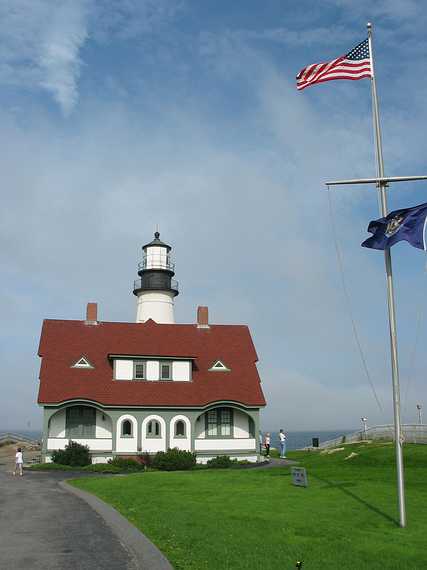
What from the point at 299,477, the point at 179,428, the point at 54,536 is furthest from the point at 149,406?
the point at 54,536

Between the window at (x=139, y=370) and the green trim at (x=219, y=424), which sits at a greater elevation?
the window at (x=139, y=370)

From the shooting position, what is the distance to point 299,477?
2086cm

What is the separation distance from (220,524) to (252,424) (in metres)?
23.7

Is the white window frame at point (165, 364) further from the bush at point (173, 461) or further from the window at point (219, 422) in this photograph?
the bush at point (173, 461)

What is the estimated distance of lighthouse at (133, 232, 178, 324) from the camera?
45.1 m

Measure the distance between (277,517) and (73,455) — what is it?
20.5 meters

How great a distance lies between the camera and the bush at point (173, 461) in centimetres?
3225

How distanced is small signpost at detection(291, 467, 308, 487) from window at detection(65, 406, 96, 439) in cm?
1766

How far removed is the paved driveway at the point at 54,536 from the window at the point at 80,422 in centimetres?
1459

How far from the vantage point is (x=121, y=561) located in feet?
35.8

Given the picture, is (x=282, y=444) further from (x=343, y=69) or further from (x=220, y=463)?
(x=343, y=69)

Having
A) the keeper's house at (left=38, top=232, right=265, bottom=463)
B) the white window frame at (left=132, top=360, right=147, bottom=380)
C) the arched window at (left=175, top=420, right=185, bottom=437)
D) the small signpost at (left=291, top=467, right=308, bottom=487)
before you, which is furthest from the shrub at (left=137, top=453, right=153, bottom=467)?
the small signpost at (left=291, top=467, right=308, bottom=487)

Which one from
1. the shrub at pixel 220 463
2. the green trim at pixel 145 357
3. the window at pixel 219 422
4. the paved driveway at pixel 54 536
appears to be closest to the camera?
the paved driveway at pixel 54 536

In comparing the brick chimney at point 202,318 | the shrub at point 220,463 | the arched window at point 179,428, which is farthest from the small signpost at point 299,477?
the brick chimney at point 202,318
